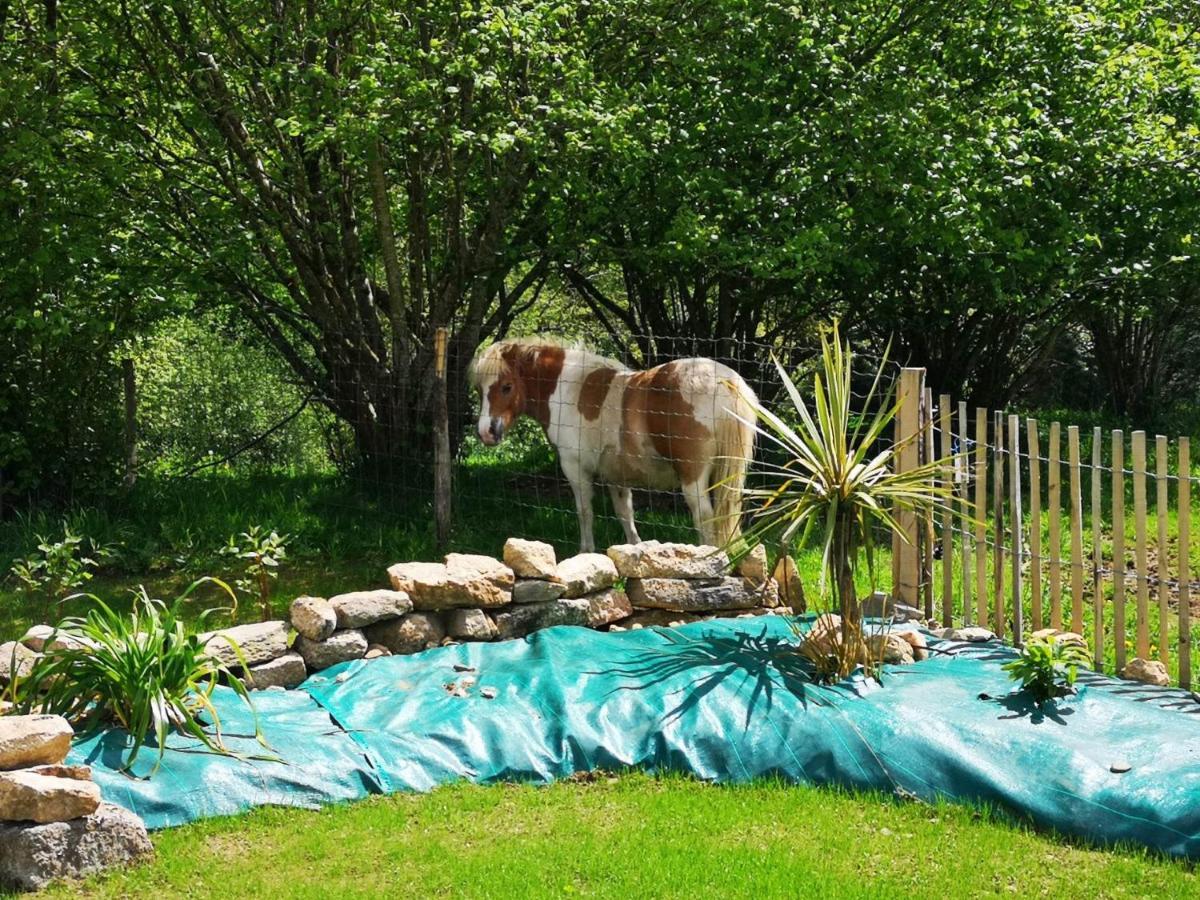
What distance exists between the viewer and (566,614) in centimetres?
791

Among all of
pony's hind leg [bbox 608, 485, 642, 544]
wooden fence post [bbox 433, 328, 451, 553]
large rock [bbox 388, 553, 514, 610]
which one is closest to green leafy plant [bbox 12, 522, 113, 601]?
large rock [bbox 388, 553, 514, 610]

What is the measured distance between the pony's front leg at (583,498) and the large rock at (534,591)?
222cm

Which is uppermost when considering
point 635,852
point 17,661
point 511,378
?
point 511,378

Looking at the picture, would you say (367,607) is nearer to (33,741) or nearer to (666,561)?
(666,561)

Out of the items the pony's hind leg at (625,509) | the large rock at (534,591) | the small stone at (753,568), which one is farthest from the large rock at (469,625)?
the pony's hind leg at (625,509)

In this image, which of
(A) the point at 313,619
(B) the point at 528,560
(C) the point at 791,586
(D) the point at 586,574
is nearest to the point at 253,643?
(A) the point at 313,619

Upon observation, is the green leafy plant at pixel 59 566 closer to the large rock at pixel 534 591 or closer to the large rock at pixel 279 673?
the large rock at pixel 279 673

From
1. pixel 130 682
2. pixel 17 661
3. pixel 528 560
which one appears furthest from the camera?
pixel 528 560

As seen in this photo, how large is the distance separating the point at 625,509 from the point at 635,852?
5343mm

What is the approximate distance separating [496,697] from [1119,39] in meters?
10.1

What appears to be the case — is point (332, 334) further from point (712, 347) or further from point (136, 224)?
point (712, 347)

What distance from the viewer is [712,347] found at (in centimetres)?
1355

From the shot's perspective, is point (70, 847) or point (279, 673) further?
point (279, 673)

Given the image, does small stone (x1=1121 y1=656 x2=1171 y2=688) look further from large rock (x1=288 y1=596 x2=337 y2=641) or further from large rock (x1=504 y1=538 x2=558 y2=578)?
large rock (x1=288 y1=596 x2=337 y2=641)
